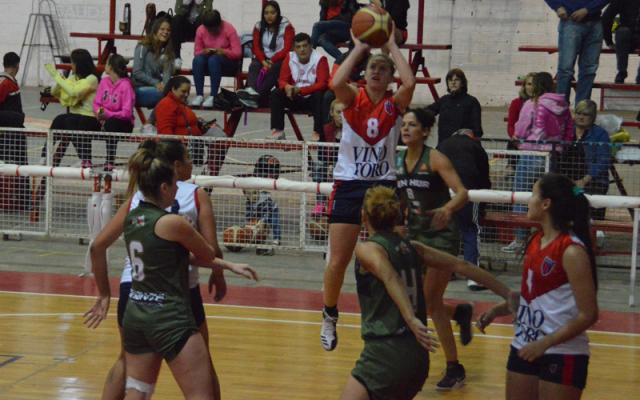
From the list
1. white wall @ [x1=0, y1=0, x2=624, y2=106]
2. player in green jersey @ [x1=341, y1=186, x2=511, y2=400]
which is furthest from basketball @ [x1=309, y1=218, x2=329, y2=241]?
white wall @ [x1=0, y1=0, x2=624, y2=106]

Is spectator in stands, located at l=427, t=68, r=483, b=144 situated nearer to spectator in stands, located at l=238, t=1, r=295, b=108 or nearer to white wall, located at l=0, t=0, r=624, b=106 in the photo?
spectator in stands, located at l=238, t=1, r=295, b=108

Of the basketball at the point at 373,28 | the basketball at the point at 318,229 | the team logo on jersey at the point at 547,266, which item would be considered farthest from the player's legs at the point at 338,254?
the basketball at the point at 318,229

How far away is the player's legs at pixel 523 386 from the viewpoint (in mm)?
5773

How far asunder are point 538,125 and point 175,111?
4334 millimetres

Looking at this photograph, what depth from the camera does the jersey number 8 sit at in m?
5.99

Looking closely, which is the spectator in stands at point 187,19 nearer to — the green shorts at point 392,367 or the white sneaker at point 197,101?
the white sneaker at point 197,101

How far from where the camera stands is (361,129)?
8.22m

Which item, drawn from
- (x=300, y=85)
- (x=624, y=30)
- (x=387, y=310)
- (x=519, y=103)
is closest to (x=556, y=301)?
(x=387, y=310)

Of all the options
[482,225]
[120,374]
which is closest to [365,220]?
[120,374]

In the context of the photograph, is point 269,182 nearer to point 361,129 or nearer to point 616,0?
point 361,129

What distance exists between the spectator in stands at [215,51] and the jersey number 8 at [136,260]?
9847 mm

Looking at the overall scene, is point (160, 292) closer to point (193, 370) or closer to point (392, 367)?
point (193, 370)

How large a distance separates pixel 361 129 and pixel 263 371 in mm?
2090

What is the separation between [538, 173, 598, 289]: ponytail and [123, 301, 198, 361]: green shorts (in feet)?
6.47
